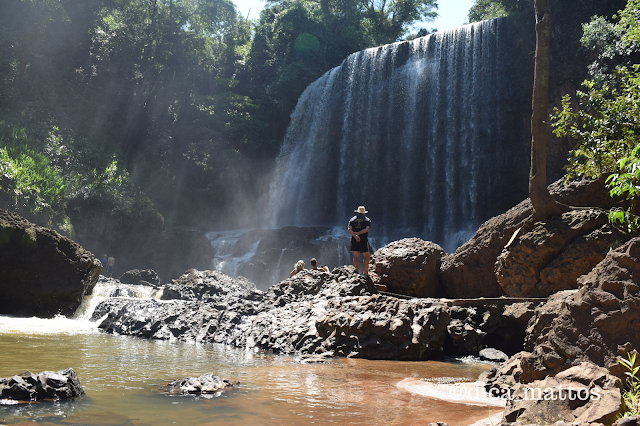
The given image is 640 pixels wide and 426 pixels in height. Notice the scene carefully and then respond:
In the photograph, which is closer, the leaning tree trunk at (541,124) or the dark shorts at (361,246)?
the leaning tree trunk at (541,124)

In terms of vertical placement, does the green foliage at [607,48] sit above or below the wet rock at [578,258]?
above

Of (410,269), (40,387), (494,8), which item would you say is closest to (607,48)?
(410,269)

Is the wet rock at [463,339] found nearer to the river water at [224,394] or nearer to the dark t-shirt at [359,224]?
the river water at [224,394]

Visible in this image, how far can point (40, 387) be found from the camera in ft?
11.0

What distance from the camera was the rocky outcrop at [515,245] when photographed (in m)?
6.44

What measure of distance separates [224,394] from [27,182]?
17.4 meters

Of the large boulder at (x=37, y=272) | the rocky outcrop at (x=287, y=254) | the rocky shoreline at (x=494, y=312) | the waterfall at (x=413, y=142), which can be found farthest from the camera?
the waterfall at (x=413, y=142)

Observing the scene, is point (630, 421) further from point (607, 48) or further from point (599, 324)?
point (607, 48)

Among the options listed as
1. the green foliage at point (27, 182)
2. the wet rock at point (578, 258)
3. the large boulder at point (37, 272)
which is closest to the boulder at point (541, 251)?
the wet rock at point (578, 258)

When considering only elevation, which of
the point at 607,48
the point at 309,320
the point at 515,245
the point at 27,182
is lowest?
the point at 309,320

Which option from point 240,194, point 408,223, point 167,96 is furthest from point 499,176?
point 167,96

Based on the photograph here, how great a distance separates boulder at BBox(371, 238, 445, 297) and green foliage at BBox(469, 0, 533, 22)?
66.1 ft

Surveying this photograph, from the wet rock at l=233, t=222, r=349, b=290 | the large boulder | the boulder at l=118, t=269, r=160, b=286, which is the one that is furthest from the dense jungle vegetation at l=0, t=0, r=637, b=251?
the large boulder

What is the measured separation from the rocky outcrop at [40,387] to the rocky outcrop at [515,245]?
5997 mm
